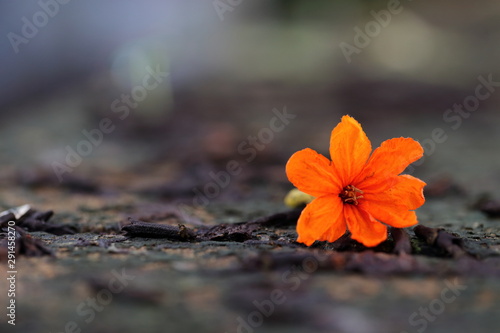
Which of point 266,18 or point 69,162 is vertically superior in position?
point 266,18

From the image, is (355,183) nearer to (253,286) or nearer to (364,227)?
(364,227)

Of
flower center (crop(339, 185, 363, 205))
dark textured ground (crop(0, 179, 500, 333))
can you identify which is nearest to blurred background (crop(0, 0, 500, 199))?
flower center (crop(339, 185, 363, 205))

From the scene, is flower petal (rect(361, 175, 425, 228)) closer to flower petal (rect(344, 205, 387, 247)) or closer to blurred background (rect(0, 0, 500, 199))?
flower petal (rect(344, 205, 387, 247))

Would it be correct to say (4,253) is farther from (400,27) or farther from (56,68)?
(400,27)

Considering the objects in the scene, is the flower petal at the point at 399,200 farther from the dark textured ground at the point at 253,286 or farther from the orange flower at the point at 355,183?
the dark textured ground at the point at 253,286

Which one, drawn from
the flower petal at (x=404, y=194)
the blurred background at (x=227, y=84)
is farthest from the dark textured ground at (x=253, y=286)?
the blurred background at (x=227, y=84)

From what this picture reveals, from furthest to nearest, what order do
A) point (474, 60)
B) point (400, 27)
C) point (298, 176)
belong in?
point (400, 27)
point (474, 60)
point (298, 176)

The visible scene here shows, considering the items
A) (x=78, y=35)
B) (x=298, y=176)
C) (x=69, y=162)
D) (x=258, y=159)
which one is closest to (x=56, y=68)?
(x=78, y=35)
